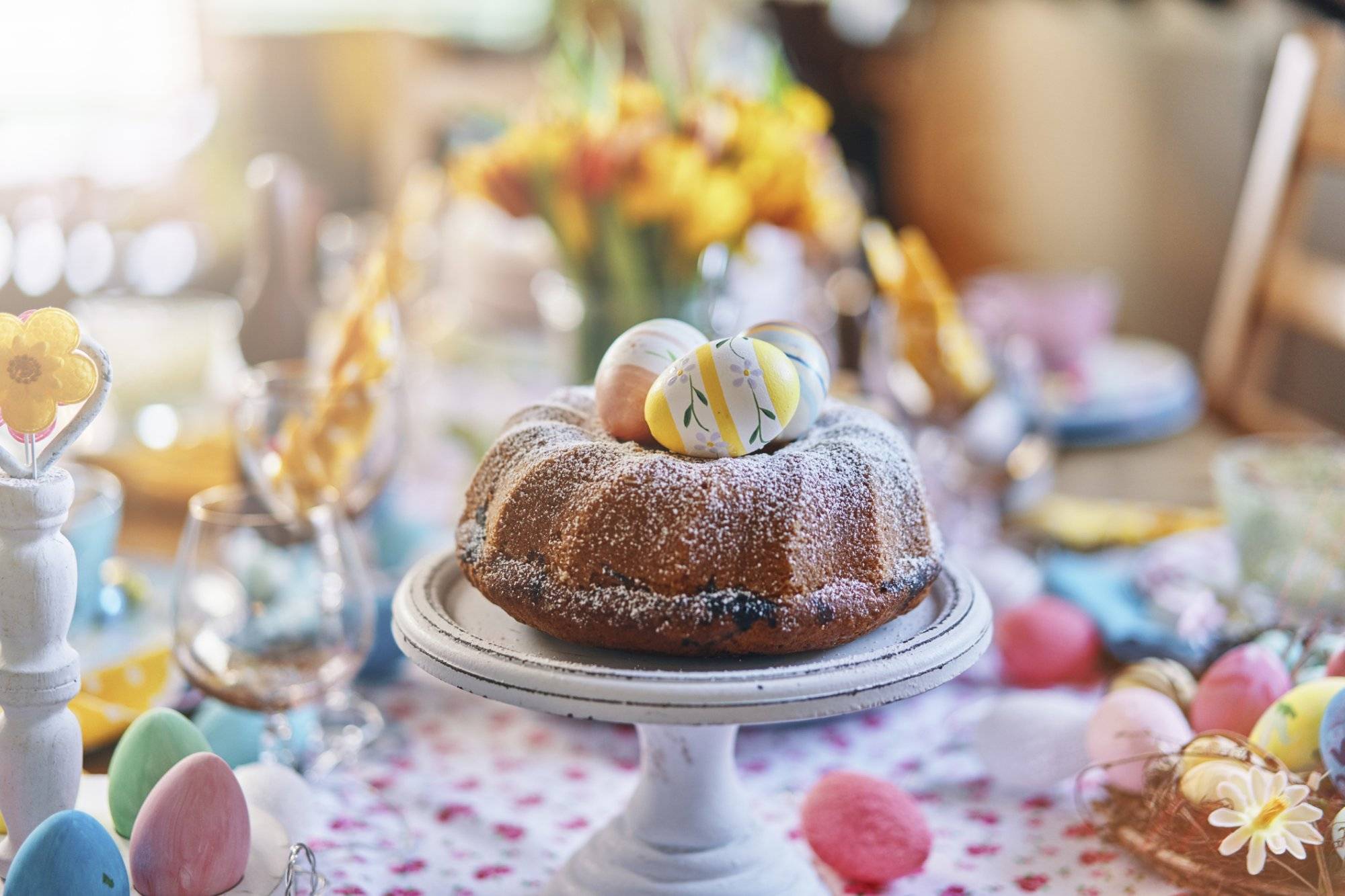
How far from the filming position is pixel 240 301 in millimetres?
1224

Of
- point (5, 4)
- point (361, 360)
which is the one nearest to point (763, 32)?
point (5, 4)

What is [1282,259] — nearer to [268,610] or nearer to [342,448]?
[342,448]

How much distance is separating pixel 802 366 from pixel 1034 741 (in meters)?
0.30

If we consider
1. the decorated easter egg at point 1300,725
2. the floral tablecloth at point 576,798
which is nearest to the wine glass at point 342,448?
the floral tablecloth at point 576,798

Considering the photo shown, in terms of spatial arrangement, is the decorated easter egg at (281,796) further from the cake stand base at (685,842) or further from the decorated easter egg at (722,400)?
the decorated easter egg at (722,400)

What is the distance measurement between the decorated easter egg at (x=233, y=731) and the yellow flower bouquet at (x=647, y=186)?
1.70 feet

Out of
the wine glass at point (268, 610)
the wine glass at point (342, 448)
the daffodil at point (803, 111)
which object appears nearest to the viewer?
the wine glass at point (268, 610)

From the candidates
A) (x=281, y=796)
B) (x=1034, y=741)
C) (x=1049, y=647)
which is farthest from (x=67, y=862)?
(x=1049, y=647)

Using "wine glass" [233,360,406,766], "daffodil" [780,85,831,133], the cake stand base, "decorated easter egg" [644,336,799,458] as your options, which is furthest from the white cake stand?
"daffodil" [780,85,831,133]

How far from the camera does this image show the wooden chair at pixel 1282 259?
147 cm

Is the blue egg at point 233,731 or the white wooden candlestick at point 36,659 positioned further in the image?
the blue egg at point 233,731

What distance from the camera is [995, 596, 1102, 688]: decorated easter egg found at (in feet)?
3.15

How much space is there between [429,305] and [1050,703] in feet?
3.38

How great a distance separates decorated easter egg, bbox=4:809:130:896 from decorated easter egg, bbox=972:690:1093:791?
1.70 feet
